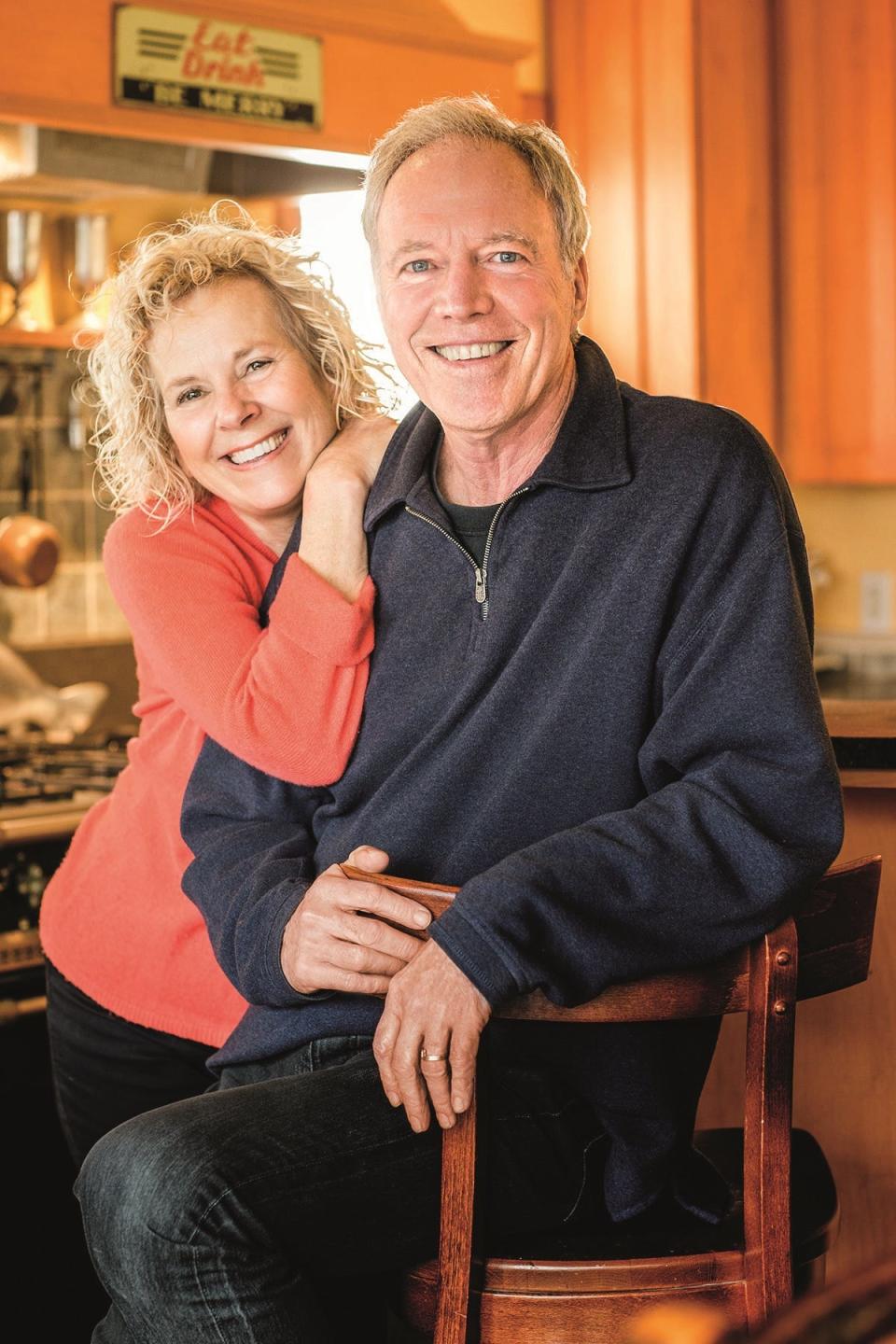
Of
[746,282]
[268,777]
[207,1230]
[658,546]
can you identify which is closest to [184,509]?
[268,777]

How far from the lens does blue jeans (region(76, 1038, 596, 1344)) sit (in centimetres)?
129

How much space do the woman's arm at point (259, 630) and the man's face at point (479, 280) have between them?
0.20m

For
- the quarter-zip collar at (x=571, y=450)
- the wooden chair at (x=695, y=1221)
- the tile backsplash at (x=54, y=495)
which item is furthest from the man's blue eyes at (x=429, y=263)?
the tile backsplash at (x=54, y=495)

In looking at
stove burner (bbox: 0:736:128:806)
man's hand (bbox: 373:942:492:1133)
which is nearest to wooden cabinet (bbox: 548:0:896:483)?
stove burner (bbox: 0:736:128:806)

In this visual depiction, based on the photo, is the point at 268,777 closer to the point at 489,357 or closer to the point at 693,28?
the point at 489,357

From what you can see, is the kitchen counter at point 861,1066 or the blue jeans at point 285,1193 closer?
the blue jeans at point 285,1193

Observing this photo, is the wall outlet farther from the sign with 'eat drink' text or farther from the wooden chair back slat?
the wooden chair back slat

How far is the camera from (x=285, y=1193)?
1.33 meters

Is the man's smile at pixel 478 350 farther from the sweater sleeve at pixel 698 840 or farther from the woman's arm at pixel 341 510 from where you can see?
the sweater sleeve at pixel 698 840

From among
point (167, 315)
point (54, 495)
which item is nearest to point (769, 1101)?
point (167, 315)

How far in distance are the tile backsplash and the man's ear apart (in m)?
1.96

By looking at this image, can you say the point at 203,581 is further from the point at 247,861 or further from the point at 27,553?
the point at 27,553

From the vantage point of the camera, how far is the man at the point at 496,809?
1315 millimetres

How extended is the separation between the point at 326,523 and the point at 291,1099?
62cm
